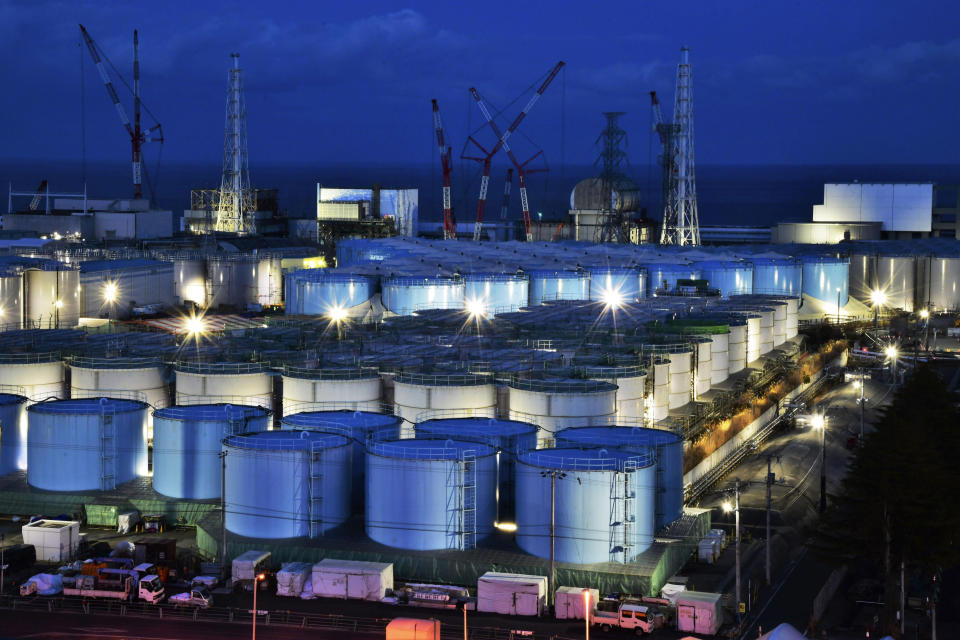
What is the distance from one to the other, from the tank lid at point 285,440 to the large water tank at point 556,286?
3444 centimetres

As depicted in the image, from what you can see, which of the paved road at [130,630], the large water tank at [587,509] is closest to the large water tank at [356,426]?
the large water tank at [587,509]

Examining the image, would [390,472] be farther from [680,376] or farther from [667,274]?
[667,274]

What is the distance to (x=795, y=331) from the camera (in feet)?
218

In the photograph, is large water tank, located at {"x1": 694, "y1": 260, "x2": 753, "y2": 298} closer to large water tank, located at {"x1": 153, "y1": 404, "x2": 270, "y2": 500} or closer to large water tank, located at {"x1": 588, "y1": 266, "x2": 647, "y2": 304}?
large water tank, located at {"x1": 588, "y1": 266, "x2": 647, "y2": 304}

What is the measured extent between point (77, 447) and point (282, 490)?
765 cm

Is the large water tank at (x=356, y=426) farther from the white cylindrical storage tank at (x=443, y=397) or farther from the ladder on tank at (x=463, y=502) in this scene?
the ladder on tank at (x=463, y=502)

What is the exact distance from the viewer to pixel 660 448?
35.5 metres

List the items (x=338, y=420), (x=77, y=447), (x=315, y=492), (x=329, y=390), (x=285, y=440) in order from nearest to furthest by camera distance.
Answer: (x=315, y=492) → (x=285, y=440) → (x=338, y=420) → (x=77, y=447) → (x=329, y=390)

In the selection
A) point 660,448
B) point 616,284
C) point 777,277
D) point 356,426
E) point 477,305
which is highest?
point 777,277

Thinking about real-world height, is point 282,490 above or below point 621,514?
above

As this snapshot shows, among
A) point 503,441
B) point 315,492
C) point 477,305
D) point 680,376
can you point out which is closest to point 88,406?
point 315,492

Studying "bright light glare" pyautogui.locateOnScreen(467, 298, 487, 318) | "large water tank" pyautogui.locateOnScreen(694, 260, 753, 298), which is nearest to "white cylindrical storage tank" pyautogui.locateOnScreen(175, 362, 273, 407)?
"bright light glare" pyautogui.locateOnScreen(467, 298, 487, 318)

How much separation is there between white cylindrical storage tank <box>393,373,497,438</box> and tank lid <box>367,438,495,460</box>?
15.7ft

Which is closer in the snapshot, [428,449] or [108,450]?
[428,449]
